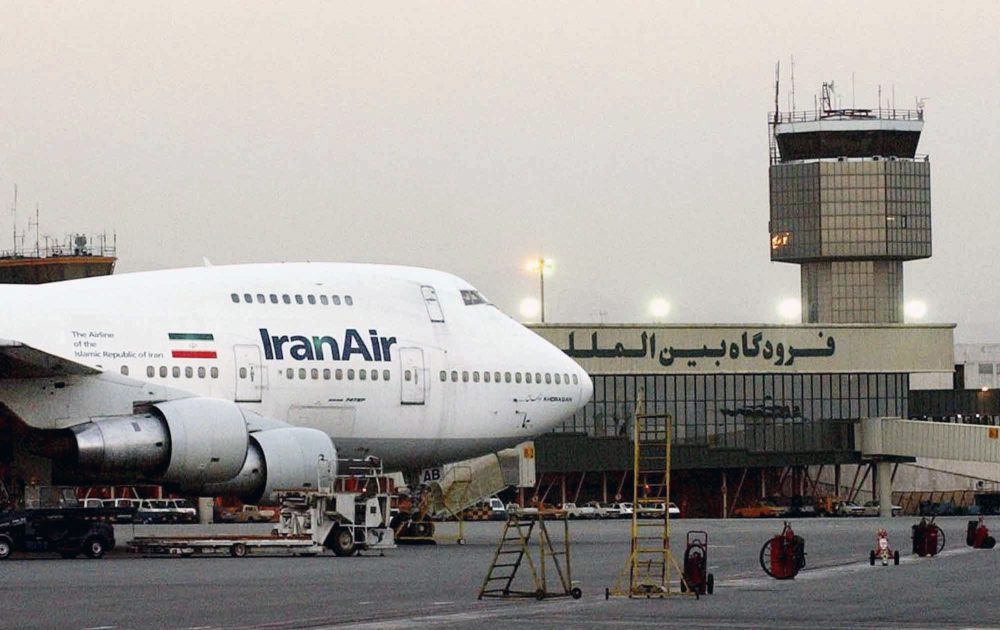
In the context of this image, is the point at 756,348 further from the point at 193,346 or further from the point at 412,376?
the point at 193,346

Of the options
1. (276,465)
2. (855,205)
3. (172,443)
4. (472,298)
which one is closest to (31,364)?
(172,443)

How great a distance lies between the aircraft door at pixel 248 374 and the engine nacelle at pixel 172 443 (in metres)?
1.84

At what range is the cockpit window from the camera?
49.0m

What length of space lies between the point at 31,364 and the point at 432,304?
36.8 feet

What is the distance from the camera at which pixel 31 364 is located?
40.4 meters

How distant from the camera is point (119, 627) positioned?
22562 mm

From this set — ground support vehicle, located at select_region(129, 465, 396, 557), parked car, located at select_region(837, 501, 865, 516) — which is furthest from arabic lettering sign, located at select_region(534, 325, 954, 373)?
ground support vehicle, located at select_region(129, 465, 396, 557)

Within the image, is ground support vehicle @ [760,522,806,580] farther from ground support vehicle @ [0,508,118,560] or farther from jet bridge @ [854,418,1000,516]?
jet bridge @ [854,418,1000,516]

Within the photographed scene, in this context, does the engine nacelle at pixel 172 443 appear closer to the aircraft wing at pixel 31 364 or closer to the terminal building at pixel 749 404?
the aircraft wing at pixel 31 364

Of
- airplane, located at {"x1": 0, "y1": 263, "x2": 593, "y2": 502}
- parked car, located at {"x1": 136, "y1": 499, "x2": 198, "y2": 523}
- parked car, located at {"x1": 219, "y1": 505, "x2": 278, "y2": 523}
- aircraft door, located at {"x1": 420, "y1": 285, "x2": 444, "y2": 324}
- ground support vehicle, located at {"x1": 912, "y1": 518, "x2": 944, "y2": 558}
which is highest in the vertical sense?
aircraft door, located at {"x1": 420, "y1": 285, "x2": 444, "y2": 324}

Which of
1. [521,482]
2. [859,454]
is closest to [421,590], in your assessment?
[521,482]

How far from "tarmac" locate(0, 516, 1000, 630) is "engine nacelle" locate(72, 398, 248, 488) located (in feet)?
6.77

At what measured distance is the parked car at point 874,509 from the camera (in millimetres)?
103387

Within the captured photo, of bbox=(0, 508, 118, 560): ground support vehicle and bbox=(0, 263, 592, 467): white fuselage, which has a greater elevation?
bbox=(0, 263, 592, 467): white fuselage
